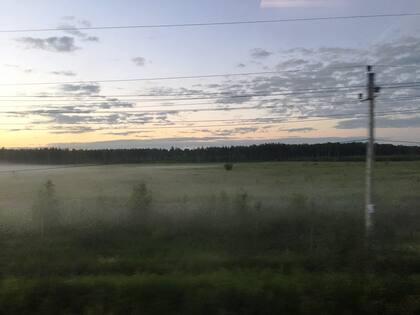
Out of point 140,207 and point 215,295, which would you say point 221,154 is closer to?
point 140,207

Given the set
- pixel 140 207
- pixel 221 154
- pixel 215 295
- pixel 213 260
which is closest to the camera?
pixel 215 295

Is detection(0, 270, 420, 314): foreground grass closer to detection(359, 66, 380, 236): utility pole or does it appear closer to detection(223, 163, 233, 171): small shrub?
detection(359, 66, 380, 236): utility pole

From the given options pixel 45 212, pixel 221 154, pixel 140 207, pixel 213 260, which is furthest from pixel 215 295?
pixel 221 154

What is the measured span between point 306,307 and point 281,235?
7.60m

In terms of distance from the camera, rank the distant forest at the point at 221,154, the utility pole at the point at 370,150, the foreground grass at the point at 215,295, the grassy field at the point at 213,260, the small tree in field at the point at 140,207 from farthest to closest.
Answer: the distant forest at the point at 221,154 < the small tree in field at the point at 140,207 < the utility pole at the point at 370,150 < the grassy field at the point at 213,260 < the foreground grass at the point at 215,295

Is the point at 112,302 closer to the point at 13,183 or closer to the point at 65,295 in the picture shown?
the point at 65,295

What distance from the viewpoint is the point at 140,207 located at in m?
16.3

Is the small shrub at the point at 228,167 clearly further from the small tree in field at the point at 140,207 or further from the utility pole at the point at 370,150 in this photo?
the utility pole at the point at 370,150

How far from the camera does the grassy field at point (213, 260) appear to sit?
24.5 ft

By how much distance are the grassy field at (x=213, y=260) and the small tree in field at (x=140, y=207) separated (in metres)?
0.14

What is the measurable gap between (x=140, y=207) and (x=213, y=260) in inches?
239

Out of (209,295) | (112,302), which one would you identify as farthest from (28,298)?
(209,295)

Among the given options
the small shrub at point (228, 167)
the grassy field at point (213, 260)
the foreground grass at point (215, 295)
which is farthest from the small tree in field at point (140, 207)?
the small shrub at point (228, 167)

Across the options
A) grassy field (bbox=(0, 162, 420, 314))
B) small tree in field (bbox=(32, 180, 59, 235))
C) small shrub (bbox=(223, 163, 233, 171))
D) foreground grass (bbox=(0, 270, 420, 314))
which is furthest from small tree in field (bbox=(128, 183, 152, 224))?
small shrub (bbox=(223, 163, 233, 171))
